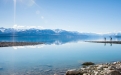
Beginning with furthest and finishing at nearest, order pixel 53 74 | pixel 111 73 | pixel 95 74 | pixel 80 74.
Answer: pixel 53 74, pixel 80 74, pixel 95 74, pixel 111 73

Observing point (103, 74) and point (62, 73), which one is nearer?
point (103, 74)

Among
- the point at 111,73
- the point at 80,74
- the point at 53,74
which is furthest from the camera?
the point at 53,74

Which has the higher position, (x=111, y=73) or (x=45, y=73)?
(x=111, y=73)

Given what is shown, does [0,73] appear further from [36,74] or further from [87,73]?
[87,73]

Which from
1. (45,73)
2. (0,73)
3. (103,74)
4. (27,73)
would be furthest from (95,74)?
(0,73)

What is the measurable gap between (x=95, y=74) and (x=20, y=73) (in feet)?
32.0

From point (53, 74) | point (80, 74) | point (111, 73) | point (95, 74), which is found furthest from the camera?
point (53, 74)

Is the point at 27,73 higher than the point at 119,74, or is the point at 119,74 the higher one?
the point at 119,74

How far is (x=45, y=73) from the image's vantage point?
72.2ft

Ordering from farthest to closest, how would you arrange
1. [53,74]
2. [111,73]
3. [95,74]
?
1. [53,74]
2. [95,74]
3. [111,73]

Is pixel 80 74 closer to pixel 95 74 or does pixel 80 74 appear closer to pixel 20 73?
pixel 95 74

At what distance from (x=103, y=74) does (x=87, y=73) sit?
7.73 ft

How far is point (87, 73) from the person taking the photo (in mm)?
18297

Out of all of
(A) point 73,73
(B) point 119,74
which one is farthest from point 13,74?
(B) point 119,74
